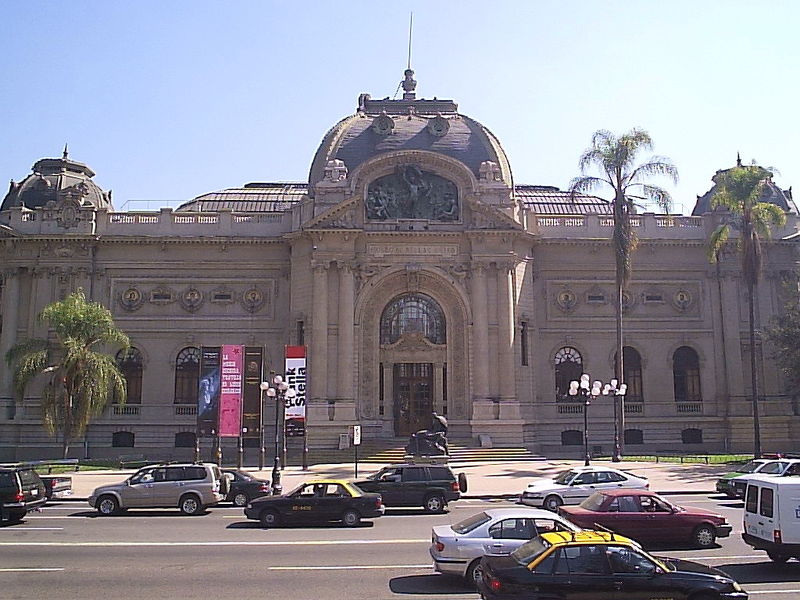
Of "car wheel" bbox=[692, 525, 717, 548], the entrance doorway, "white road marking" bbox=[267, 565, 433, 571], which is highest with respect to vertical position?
the entrance doorway

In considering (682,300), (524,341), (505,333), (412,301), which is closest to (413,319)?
(412,301)

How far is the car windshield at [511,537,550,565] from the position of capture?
37.6 ft

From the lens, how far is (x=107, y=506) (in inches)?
987

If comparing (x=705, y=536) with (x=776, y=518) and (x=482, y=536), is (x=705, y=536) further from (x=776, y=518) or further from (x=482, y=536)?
(x=482, y=536)

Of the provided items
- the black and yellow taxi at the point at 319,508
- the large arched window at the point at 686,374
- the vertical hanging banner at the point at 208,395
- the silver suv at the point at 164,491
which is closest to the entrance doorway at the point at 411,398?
the vertical hanging banner at the point at 208,395

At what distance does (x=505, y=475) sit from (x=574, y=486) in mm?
10544

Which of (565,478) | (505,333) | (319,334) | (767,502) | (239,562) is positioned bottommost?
(239,562)

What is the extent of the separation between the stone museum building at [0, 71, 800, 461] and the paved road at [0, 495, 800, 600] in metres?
25.2

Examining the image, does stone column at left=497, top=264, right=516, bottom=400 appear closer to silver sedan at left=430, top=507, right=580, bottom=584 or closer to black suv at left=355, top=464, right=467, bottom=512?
black suv at left=355, top=464, right=467, bottom=512

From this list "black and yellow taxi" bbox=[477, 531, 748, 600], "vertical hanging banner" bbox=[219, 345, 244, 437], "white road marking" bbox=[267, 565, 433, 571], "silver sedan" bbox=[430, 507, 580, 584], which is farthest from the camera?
"vertical hanging banner" bbox=[219, 345, 244, 437]

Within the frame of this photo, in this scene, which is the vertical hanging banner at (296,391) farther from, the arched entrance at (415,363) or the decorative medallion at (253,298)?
the decorative medallion at (253,298)

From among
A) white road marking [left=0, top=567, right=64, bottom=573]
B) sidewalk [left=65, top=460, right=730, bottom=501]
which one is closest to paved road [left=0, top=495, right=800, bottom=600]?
white road marking [left=0, top=567, right=64, bottom=573]

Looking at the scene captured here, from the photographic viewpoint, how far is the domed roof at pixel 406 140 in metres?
51.0

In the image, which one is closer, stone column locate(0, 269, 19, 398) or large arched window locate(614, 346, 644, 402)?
stone column locate(0, 269, 19, 398)
